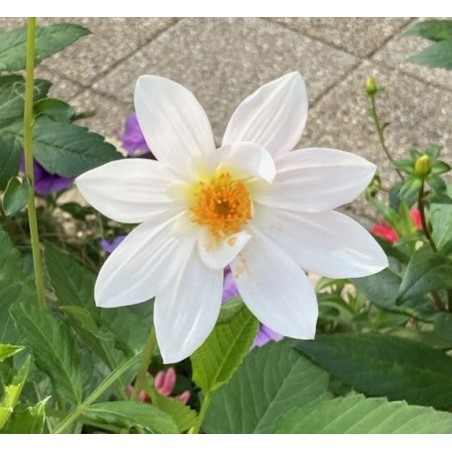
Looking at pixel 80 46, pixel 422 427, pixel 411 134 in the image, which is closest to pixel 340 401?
pixel 422 427

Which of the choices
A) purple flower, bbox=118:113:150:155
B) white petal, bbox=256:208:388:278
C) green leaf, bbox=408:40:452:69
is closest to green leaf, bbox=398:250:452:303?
green leaf, bbox=408:40:452:69

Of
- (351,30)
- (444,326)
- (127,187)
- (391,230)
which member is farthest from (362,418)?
(351,30)

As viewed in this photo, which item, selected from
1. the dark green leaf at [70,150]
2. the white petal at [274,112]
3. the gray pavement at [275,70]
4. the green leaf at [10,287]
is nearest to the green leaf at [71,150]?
the dark green leaf at [70,150]

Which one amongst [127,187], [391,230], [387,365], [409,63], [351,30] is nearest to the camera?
[127,187]

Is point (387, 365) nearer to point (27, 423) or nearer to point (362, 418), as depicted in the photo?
point (362, 418)

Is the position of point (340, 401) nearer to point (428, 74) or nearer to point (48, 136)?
point (48, 136)

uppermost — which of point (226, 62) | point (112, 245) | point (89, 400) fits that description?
point (89, 400)
